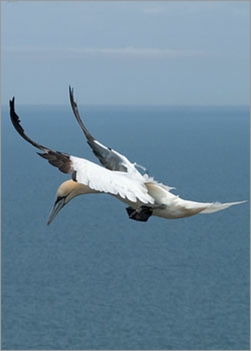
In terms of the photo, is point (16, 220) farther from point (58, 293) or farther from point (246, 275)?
point (246, 275)

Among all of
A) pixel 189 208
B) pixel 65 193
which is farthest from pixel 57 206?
pixel 189 208

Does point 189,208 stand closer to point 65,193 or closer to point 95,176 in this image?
point 95,176

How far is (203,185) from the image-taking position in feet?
189

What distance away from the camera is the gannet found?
3.54 meters

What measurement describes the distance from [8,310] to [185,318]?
7298mm

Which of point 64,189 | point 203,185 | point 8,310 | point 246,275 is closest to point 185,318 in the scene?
point 246,275

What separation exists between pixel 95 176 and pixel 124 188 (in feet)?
0.37

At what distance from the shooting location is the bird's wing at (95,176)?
3520 mm

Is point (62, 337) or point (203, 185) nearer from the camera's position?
point (62, 337)

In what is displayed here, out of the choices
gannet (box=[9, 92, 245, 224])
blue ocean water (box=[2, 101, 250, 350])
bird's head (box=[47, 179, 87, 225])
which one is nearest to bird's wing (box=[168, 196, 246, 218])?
gannet (box=[9, 92, 245, 224])

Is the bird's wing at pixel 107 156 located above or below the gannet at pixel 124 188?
above

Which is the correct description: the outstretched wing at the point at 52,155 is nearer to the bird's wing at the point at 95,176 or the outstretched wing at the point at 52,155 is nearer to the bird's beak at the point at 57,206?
the bird's wing at the point at 95,176

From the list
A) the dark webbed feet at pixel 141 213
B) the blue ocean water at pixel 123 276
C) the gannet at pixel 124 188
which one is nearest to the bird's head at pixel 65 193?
the gannet at pixel 124 188

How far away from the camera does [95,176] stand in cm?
359
